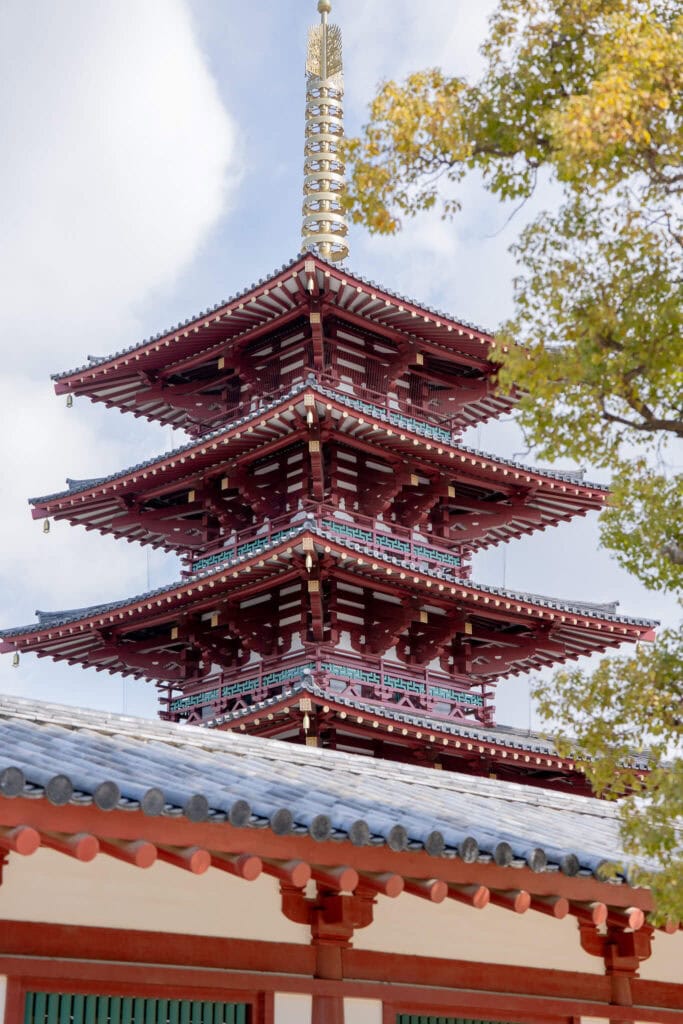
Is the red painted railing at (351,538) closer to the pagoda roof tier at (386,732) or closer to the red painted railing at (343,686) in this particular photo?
the red painted railing at (343,686)

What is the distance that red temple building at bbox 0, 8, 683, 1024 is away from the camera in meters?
9.07

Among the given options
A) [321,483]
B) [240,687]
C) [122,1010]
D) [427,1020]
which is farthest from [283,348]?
[122,1010]

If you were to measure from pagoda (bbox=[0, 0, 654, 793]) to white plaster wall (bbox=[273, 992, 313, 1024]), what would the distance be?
12.0 meters

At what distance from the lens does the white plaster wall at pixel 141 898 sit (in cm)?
893

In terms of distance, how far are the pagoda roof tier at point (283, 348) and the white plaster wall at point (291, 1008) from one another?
16.3m

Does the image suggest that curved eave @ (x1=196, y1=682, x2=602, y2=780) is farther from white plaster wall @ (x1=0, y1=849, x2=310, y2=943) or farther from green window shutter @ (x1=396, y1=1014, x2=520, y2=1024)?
white plaster wall @ (x1=0, y1=849, x2=310, y2=943)

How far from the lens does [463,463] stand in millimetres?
26062

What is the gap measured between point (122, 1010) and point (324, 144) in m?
26.3

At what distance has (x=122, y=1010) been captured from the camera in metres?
9.37

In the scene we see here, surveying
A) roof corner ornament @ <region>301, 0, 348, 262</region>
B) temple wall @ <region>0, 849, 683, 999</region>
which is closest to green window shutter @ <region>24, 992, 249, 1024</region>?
temple wall @ <region>0, 849, 683, 999</region>

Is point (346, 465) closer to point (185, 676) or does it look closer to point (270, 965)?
point (185, 676)

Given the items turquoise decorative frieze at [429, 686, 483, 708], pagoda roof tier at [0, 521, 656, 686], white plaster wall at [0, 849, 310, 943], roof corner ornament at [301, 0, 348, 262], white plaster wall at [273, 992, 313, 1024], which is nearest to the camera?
white plaster wall at [0, 849, 310, 943]

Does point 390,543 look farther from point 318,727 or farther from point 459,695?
point 318,727

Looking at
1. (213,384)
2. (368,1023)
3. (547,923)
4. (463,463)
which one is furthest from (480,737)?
(368,1023)
